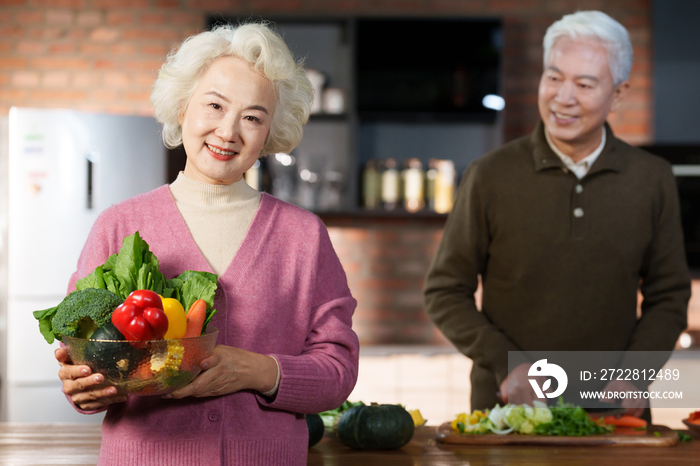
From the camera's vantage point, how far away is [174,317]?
36.2 inches

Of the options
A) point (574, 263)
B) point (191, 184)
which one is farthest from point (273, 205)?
point (574, 263)

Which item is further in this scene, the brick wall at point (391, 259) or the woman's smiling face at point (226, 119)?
the brick wall at point (391, 259)

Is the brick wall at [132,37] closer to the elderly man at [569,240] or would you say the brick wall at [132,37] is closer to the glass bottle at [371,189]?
the glass bottle at [371,189]

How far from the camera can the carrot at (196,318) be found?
3.10 feet

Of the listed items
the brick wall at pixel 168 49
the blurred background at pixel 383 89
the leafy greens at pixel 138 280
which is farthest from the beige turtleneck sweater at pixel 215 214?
the brick wall at pixel 168 49

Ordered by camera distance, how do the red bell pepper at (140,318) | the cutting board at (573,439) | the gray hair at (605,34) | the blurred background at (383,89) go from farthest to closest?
1. the blurred background at (383,89)
2. the gray hair at (605,34)
3. the cutting board at (573,439)
4. the red bell pepper at (140,318)

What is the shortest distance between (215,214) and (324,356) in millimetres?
311

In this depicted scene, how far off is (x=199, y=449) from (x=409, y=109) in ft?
10.1

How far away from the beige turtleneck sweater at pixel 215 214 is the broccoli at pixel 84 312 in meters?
0.23

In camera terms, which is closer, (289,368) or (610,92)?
(289,368)

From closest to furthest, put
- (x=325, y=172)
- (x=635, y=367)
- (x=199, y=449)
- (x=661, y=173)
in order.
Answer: (x=199, y=449) → (x=635, y=367) → (x=661, y=173) → (x=325, y=172)

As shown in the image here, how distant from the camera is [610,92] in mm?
1785

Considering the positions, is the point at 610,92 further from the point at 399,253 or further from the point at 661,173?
the point at 399,253

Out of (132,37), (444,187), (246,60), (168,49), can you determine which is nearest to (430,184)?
(444,187)
